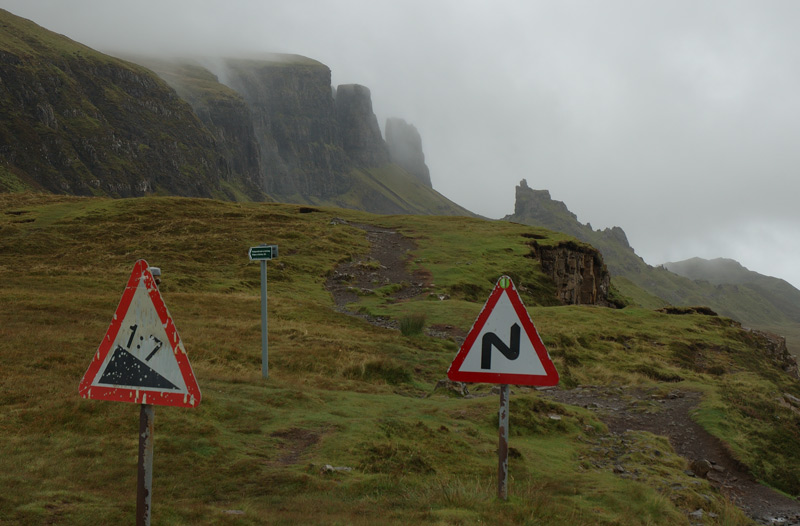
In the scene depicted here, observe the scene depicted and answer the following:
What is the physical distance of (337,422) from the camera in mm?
12164

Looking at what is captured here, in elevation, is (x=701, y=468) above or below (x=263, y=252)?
below

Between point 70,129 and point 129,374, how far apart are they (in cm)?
19660

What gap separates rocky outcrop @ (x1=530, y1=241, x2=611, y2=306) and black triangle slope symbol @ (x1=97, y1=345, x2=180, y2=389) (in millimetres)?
53396

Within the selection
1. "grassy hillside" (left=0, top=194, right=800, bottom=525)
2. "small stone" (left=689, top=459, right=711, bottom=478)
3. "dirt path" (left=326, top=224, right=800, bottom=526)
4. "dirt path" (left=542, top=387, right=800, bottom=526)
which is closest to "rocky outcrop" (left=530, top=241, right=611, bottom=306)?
"grassy hillside" (left=0, top=194, right=800, bottom=525)

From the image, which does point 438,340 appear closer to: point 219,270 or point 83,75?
point 219,270

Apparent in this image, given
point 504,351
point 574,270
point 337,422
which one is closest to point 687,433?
point 337,422

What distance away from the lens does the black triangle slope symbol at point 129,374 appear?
211 inches

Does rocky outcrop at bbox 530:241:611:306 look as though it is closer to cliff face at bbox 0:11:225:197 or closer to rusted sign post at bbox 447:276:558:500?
rusted sign post at bbox 447:276:558:500

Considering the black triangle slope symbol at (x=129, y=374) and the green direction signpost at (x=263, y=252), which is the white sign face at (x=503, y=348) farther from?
the green direction signpost at (x=263, y=252)

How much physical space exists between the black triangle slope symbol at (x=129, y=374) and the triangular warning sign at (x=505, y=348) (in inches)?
129

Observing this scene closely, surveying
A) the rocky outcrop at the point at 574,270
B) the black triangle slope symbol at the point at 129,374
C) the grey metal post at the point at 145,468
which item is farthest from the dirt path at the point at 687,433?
the rocky outcrop at the point at 574,270

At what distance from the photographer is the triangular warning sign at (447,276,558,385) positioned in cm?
652

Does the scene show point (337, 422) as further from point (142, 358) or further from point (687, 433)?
point (687, 433)

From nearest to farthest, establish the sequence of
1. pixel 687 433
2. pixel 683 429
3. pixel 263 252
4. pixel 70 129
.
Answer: pixel 263 252 → pixel 687 433 → pixel 683 429 → pixel 70 129
